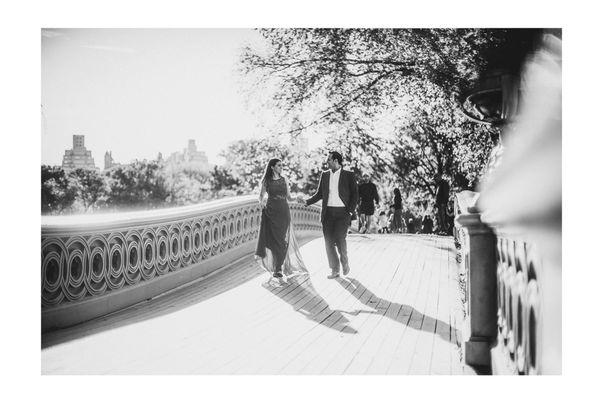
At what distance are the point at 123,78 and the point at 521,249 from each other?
20.4ft

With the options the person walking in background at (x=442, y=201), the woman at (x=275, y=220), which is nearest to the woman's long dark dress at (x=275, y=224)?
the woman at (x=275, y=220)

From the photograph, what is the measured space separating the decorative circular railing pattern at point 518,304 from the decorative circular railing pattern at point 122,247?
3.98m

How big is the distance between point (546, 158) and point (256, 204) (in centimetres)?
746

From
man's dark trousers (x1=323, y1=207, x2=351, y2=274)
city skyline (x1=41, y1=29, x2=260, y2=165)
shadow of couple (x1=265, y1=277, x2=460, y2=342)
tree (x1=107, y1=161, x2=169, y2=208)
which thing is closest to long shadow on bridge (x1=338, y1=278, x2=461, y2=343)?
shadow of couple (x1=265, y1=277, x2=460, y2=342)

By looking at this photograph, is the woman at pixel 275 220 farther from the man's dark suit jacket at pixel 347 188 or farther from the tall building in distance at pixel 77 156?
the tall building in distance at pixel 77 156

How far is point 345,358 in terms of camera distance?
185 inches

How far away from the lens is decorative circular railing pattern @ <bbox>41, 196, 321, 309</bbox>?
546 centimetres

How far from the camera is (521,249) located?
117 inches

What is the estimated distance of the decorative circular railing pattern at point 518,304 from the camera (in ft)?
9.37

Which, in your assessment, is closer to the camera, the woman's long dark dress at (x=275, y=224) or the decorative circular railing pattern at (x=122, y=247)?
the decorative circular railing pattern at (x=122, y=247)
